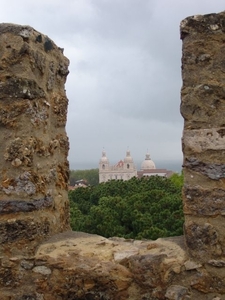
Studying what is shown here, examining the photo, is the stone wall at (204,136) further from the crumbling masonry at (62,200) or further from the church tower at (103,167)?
the church tower at (103,167)

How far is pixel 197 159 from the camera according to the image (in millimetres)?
2182

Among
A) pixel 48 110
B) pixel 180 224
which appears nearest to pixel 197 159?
pixel 48 110

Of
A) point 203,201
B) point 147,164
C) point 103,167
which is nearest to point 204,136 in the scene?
point 203,201

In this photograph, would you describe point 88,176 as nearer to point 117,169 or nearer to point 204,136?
point 117,169

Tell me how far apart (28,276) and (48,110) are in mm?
1043

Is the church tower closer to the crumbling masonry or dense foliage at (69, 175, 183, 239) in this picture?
dense foliage at (69, 175, 183, 239)

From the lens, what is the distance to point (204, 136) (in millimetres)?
2166

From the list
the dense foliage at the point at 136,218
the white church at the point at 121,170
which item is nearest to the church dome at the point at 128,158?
the white church at the point at 121,170

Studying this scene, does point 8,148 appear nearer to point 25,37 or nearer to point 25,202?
point 25,202

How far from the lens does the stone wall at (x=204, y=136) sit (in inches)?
84.0

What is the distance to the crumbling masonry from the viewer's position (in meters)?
2.15

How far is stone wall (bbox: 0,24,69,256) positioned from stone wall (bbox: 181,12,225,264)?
2.95 ft

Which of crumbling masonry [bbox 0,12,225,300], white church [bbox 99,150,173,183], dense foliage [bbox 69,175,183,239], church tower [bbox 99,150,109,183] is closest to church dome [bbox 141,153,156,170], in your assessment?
white church [bbox 99,150,173,183]

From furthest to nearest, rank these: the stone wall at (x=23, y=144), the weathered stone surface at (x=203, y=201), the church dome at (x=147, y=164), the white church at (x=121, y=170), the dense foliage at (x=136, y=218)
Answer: the church dome at (x=147, y=164), the white church at (x=121, y=170), the dense foliage at (x=136, y=218), the stone wall at (x=23, y=144), the weathered stone surface at (x=203, y=201)
